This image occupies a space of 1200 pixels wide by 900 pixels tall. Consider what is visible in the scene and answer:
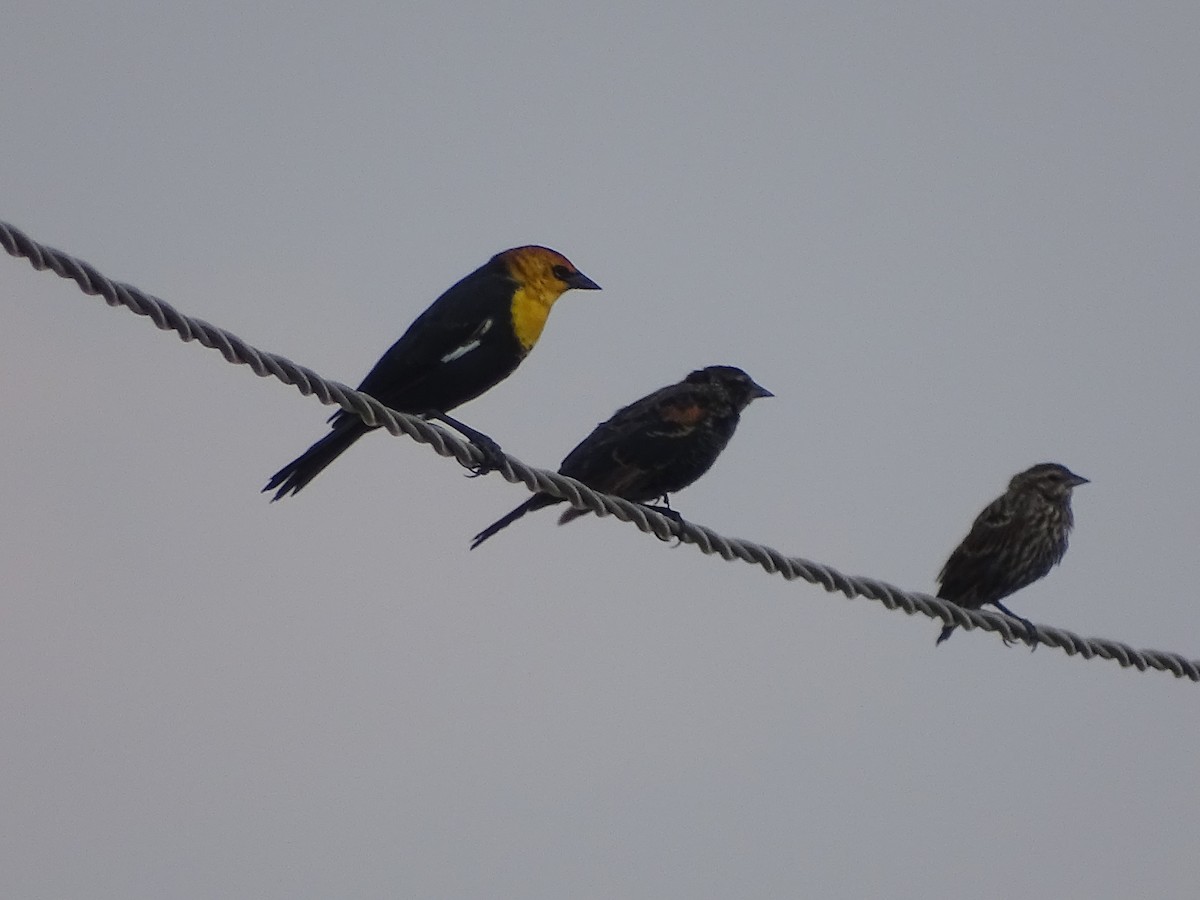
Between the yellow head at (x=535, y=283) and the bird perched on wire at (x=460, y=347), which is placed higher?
the yellow head at (x=535, y=283)

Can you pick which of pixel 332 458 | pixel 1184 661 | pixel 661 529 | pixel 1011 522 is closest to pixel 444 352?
pixel 332 458

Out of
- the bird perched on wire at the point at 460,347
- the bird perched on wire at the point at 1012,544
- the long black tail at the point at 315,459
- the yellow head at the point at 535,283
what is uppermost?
the bird perched on wire at the point at 1012,544

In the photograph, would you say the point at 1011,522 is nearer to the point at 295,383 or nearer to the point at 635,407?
the point at 635,407

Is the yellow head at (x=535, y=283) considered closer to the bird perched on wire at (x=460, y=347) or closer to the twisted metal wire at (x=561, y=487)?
the bird perched on wire at (x=460, y=347)

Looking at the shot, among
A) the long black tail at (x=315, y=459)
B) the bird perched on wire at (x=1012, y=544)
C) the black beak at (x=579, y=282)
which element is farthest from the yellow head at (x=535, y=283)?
the bird perched on wire at (x=1012, y=544)

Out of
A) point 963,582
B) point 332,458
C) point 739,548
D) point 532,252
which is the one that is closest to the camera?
point 739,548

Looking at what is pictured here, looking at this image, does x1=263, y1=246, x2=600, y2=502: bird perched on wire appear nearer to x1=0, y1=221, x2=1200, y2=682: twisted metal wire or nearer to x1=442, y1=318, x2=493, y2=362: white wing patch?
x1=442, y1=318, x2=493, y2=362: white wing patch

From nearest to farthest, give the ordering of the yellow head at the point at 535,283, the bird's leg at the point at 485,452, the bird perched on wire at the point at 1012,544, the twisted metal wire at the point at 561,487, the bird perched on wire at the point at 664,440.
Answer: the twisted metal wire at the point at 561,487 → the bird's leg at the point at 485,452 → the yellow head at the point at 535,283 → the bird perched on wire at the point at 664,440 → the bird perched on wire at the point at 1012,544

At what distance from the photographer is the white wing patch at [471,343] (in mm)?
6715

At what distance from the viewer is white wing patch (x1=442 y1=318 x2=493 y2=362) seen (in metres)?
6.71

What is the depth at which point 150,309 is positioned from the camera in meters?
4.48

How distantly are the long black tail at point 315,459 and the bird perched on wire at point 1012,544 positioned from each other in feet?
11.6

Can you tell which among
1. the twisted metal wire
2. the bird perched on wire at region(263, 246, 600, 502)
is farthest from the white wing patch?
the twisted metal wire

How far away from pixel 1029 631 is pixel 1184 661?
740 millimetres
